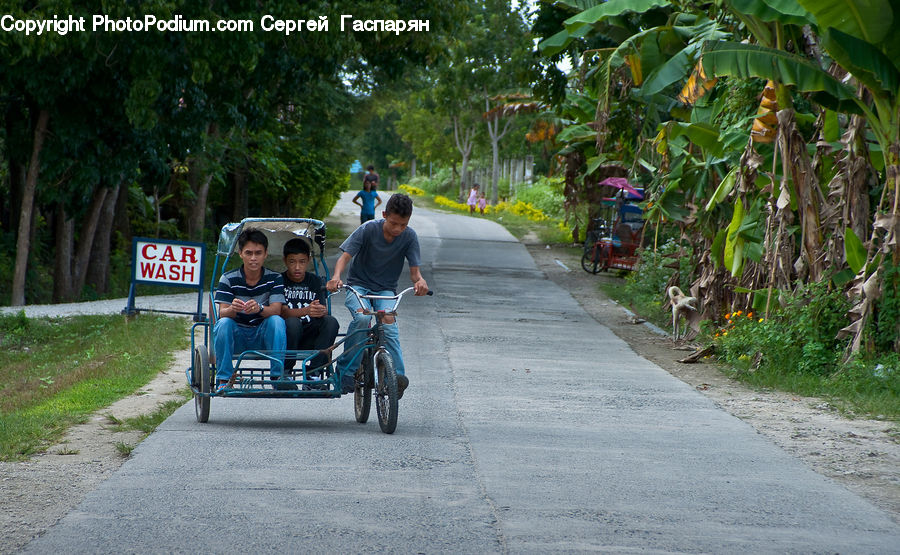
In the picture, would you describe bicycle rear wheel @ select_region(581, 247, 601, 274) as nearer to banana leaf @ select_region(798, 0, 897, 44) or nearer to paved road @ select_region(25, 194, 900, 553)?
paved road @ select_region(25, 194, 900, 553)

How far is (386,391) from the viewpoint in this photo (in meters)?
8.28

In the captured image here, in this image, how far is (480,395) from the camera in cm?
1076

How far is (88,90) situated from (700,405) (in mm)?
12568

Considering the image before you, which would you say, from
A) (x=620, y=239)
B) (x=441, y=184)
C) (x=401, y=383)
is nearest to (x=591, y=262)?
(x=620, y=239)

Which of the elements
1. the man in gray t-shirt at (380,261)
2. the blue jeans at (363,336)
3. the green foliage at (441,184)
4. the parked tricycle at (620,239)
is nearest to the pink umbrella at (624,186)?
the parked tricycle at (620,239)

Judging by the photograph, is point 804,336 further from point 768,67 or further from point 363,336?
point 363,336

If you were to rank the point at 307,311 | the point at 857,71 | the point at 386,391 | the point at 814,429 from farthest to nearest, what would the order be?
1. the point at 857,71
2. the point at 814,429
3. the point at 307,311
4. the point at 386,391

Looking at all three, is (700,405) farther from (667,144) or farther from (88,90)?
(88,90)

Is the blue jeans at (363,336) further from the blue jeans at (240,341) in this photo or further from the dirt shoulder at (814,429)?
the dirt shoulder at (814,429)

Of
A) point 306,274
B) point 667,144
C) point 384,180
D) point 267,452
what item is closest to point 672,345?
point 667,144

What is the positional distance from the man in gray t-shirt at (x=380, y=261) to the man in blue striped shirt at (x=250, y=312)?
52 centimetres

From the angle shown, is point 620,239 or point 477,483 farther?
point 620,239

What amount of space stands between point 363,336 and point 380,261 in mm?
649

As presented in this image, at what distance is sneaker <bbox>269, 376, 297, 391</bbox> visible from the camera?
326 inches
